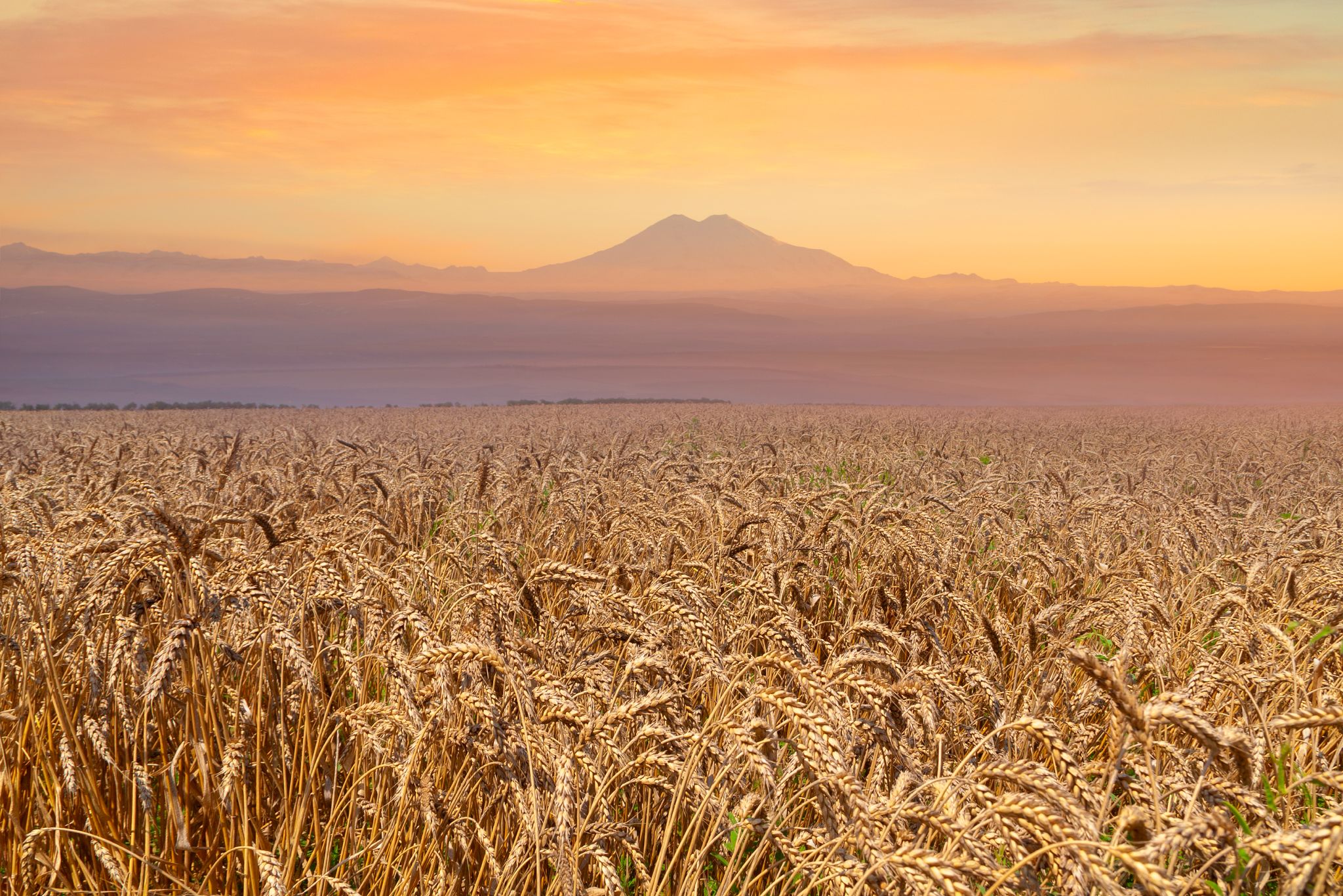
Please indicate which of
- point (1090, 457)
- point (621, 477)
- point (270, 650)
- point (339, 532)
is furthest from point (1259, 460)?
point (270, 650)

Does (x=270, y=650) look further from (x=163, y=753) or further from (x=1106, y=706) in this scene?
Answer: (x=1106, y=706)

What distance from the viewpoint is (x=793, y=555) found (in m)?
5.07

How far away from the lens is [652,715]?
2932 millimetres

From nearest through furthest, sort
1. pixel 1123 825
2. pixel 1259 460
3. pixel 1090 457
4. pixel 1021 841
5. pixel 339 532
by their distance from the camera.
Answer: pixel 1123 825, pixel 1021 841, pixel 339 532, pixel 1259 460, pixel 1090 457

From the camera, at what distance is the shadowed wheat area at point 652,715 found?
6.66 ft

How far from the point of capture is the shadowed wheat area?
6.66 feet

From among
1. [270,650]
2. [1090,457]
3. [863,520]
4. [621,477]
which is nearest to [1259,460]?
[1090,457]

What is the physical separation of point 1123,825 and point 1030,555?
3527 mm

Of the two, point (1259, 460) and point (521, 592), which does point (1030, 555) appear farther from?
point (1259, 460)

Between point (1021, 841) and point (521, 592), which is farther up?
point (521, 592)

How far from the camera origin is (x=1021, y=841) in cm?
224

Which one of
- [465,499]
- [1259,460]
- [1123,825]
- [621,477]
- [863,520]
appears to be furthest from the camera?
[1259,460]

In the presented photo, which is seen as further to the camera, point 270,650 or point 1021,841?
point 270,650

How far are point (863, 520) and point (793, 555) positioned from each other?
135cm
